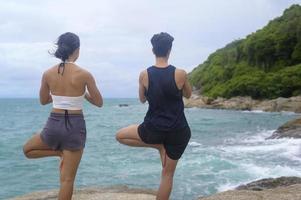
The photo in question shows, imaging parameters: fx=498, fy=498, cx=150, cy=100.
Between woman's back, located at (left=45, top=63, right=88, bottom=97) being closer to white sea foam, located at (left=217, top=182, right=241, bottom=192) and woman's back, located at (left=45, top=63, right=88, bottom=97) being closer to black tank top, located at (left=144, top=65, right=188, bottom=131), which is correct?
black tank top, located at (left=144, top=65, right=188, bottom=131)

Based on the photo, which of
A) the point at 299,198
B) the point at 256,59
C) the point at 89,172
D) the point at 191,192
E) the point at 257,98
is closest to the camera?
the point at 299,198

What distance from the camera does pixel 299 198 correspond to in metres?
7.02

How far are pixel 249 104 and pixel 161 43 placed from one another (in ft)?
253

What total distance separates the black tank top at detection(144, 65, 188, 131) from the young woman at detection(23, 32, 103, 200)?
636 millimetres

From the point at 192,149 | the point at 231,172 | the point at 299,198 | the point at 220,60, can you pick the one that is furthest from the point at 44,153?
the point at 220,60

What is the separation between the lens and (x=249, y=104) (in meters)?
81.3

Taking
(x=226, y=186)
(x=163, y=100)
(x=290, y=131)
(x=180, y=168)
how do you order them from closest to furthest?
1. (x=163, y=100)
2. (x=226, y=186)
3. (x=180, y=168)
4. (x=290, y=131)

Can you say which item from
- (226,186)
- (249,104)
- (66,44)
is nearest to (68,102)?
(66,44)

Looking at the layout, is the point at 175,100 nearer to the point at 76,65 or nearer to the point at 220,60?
the point at 76,65

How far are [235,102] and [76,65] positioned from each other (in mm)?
80775

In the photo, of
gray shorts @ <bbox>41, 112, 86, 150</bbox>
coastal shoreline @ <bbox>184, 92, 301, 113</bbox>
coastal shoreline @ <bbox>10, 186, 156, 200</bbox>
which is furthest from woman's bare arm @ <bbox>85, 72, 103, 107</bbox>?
coastal shoreline @ <bbox>184, 92, 301, 113</bbox>

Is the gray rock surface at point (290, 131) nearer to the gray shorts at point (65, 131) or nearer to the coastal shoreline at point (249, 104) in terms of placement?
the gray shorts at point (65, 131)

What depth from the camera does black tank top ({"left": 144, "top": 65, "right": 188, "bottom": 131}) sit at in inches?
229

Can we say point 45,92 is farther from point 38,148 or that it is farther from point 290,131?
point 290,131
